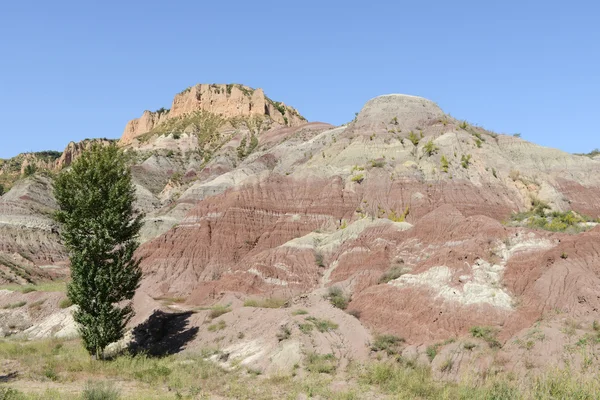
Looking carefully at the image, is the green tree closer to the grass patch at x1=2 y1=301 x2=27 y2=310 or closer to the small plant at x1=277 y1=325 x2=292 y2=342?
the small plant at x1=277 y1=325 x2=292 y2=342

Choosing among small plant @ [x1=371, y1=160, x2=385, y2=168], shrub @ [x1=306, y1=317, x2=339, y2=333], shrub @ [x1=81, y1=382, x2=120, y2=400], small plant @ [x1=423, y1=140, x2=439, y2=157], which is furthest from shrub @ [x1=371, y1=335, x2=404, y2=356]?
small plant @ [x1=423, y1=140, x2=439, y2=157]

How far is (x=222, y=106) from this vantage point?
433ft

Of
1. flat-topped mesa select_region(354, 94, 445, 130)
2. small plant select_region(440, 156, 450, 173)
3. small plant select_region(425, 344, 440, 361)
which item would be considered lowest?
small plant select_region(425, 344, 440, 361)

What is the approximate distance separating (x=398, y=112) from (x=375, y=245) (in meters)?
A: 39.4

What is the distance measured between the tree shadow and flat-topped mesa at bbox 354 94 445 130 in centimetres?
4700

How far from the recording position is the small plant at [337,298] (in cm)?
2881

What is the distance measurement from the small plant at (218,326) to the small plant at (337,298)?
6.71 metres

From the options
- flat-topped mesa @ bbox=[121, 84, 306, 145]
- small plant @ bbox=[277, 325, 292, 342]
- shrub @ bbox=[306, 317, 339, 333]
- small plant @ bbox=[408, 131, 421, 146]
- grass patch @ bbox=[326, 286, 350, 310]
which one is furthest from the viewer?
flat-topped mesa @ bbox=[121, 84, 306, 145]

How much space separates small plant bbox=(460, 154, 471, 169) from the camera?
5744 cm

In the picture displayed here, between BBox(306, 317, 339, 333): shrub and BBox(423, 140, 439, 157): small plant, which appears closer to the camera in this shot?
BBox(306, 317, 339, 333): shrub

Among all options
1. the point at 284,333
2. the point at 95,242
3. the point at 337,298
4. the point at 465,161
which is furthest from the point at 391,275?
the point at 465,161

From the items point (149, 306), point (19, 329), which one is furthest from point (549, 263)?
point (19, 329)

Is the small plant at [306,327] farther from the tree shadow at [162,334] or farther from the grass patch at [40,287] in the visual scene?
the grass patch at [40,287]

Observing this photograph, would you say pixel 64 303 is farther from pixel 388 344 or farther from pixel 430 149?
pixel 430 149
